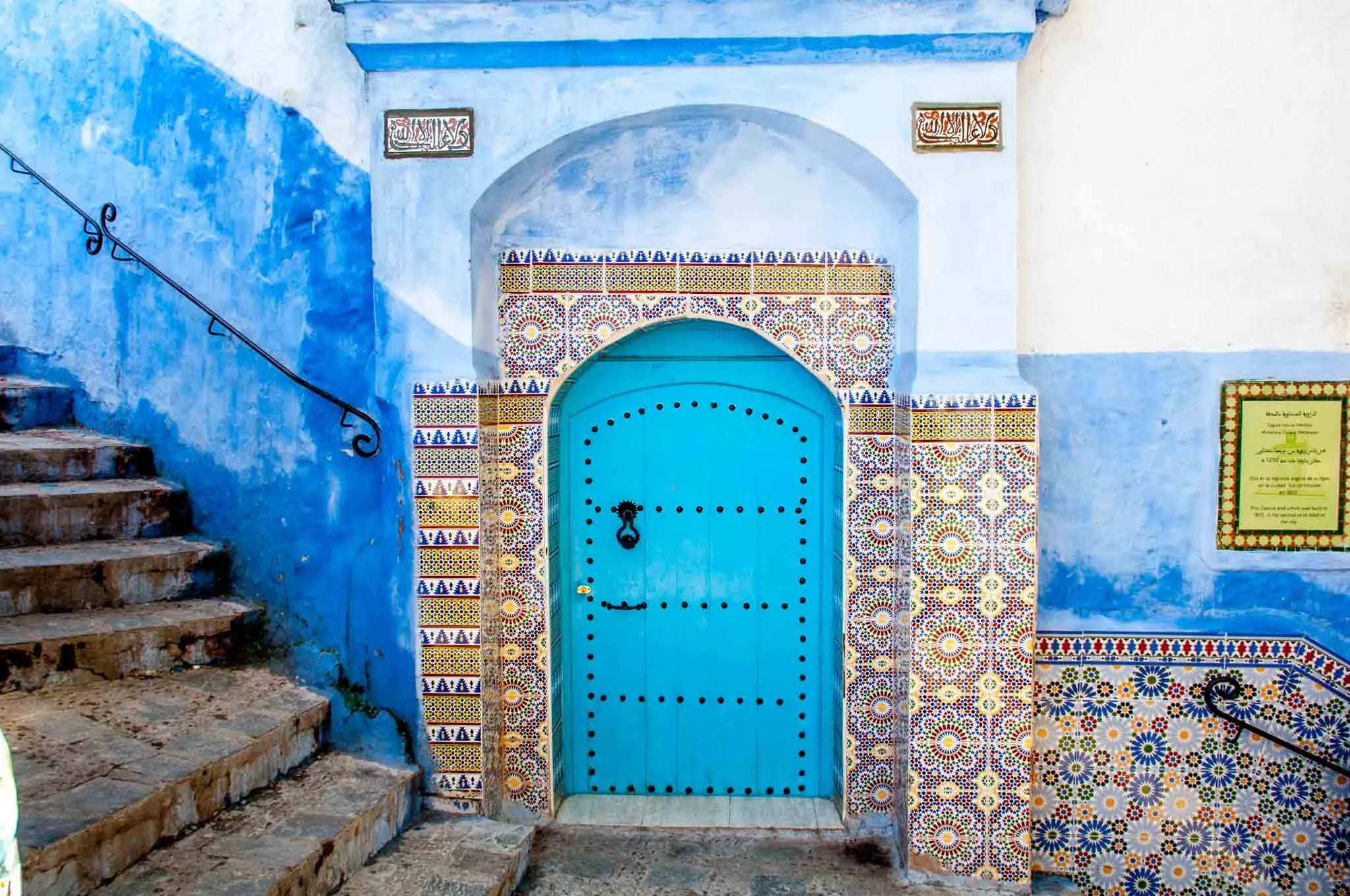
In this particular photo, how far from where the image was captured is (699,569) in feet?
11.4

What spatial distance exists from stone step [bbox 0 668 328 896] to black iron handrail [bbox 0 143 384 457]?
883 millimetres

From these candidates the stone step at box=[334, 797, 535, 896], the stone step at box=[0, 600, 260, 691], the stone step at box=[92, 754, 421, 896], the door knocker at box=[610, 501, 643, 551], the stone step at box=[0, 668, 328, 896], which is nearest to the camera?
the stone step at box=[0, 668, 328, 896]

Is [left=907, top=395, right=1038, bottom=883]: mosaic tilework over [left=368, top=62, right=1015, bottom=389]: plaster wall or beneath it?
Result: beneath

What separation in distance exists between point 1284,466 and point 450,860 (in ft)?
9.77

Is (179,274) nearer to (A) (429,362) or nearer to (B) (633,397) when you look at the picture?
(A) (429,362)

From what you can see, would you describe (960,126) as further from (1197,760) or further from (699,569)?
(1197,760)

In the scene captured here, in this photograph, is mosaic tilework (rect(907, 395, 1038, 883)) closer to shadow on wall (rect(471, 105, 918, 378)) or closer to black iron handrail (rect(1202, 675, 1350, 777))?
shadow on wall (rect(471, 105, 918, 378))

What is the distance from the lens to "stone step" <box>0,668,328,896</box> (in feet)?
7.20

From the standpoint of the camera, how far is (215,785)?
2.64m

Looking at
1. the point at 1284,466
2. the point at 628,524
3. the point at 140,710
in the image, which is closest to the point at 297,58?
the point at 628,524

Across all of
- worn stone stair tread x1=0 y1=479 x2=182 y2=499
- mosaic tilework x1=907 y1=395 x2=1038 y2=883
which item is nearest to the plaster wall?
mosaic tilework x1=907 y1=395 x2=1038 y2=883

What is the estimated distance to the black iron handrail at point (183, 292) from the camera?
319 cm

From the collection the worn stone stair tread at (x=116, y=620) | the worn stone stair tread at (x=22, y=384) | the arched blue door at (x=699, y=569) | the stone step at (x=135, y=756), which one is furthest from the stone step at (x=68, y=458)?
the arched blue door at (x=699, y=569)

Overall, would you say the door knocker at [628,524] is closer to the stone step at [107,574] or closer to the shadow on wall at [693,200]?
the shadow on wall at [693,200]
